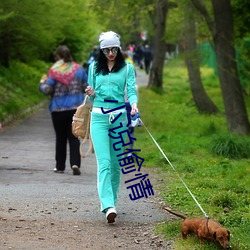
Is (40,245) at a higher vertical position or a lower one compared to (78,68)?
lower

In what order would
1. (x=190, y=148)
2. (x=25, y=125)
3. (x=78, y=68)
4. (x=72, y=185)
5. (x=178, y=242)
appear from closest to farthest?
(x=178, y=242) → (x=72, y=185) → (x=78, y=68) → (x=190, y=148) → (x=25, y=125)

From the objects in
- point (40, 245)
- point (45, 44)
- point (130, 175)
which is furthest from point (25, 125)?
point (40, 245)

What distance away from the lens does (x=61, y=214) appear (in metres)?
7.80

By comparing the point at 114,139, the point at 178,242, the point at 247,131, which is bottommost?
the point at 247,131

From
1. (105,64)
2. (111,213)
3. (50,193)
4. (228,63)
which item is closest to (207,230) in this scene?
(111,213)

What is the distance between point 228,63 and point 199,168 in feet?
16.6

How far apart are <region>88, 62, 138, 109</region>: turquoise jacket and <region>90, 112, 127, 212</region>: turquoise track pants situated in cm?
12

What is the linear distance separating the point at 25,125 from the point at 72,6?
6.99 metres

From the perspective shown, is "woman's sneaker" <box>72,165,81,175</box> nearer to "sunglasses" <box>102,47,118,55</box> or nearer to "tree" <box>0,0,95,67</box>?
"sunglasses" <box>102,47,118,55</box>

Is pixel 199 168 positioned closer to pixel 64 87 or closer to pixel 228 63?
pixel 64 87

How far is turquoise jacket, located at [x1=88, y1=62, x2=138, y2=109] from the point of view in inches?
294

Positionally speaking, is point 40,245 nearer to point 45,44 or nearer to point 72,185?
point 72,185

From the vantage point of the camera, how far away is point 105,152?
7418 mm

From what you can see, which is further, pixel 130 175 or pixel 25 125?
pixel 25 125
